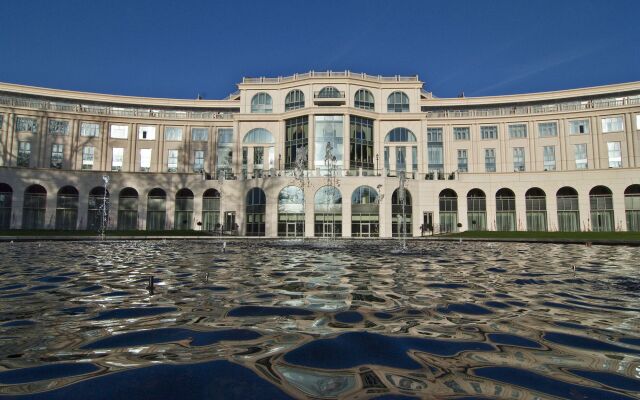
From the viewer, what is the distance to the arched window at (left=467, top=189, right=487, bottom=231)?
5391 centimetres

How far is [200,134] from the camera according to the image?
5956cm

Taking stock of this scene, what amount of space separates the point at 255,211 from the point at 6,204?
33.8m

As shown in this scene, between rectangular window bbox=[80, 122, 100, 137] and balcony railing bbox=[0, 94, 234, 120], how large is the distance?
6.32 ft

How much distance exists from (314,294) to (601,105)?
2544 inches

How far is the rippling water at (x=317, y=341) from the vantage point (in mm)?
2568

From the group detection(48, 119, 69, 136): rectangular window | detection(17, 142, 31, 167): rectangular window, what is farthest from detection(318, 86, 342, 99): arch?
detection(17, 142, 31, 167): rectangular window

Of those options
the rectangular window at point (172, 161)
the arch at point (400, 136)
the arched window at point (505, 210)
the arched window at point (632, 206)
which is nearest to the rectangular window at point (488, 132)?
the arched window at point (505, 210)

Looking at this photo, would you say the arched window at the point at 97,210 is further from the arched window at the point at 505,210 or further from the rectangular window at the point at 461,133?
the arched window at the point at 505,210

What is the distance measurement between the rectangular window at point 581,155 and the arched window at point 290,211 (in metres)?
41.6

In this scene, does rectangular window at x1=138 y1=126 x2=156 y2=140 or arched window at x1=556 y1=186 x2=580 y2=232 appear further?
rectangular window at x1=138 y1=126 x2=156 y2=140

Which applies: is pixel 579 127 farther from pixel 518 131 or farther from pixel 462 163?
pixel 462 163

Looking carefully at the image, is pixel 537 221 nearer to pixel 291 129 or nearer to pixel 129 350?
pixel 291 129

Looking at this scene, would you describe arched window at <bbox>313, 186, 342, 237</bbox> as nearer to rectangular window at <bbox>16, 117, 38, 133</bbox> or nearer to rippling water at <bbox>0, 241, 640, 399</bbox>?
rippling water at <bbox>0, 241, 640, 399</bbox>

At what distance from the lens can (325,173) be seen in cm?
4734
